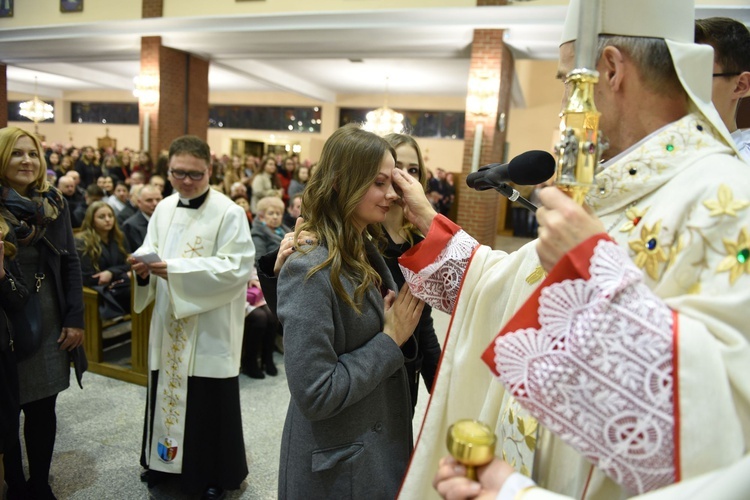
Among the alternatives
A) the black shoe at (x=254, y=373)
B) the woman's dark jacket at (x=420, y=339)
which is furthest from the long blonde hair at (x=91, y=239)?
the woman's dark jacket at (x=420, y=339)

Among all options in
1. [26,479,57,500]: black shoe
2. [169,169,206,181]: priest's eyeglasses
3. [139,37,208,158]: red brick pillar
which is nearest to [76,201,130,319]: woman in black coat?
[26,479,57,500]: black shoe

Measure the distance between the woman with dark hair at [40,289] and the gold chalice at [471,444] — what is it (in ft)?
7.01

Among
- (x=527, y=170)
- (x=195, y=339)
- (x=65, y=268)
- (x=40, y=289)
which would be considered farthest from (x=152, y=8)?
(x=527, y=170)

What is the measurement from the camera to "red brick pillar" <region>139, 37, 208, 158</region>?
928 cm

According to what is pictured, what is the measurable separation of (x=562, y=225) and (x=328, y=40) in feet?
27.2

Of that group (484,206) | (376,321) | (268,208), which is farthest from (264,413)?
(484,206)

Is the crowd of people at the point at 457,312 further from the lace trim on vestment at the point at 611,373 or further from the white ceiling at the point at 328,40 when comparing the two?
the white ceiling at the point at 328,40

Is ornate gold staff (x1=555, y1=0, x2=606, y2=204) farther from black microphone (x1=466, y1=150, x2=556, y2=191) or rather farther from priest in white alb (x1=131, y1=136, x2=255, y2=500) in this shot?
priest in white alb (x1=131, y1=136, x2=255, y2=500)

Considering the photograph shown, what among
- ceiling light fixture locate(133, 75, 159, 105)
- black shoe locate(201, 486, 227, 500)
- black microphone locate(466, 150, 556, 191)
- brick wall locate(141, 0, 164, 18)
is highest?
brick wall locate(141, 0, 164, 18)

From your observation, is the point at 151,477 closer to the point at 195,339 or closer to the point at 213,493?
the point at 213,493

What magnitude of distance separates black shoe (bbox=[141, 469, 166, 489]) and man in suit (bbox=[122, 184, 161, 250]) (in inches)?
97.9

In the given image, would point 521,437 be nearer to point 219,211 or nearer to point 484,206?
point 219,211

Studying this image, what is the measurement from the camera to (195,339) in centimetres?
259

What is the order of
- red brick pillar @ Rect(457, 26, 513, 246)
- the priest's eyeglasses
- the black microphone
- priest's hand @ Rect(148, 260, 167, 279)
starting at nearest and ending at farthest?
the black microphone < priest's hand @ Rect(148, 260, 167, 279) < the priest's eyeglasses < red brick pillar @ Rect(457, 26, 513, 246)
